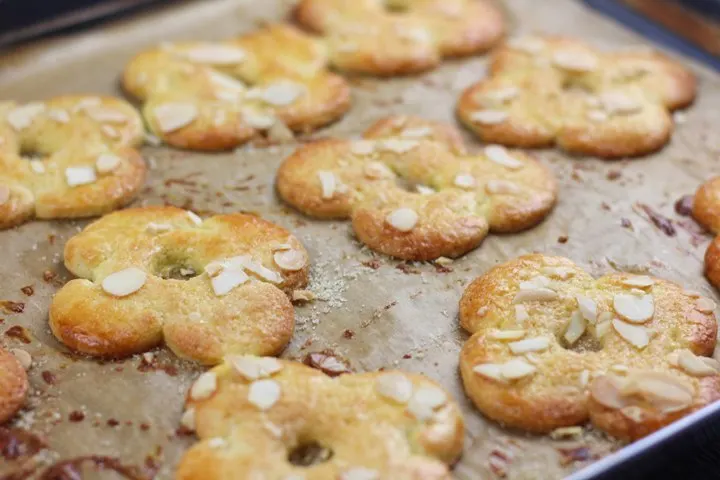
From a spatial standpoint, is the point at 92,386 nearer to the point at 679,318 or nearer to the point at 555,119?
the point at 679,318

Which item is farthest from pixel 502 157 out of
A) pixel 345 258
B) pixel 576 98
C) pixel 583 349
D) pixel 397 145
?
pixel 583 349

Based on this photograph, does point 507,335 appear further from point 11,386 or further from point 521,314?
point 11,386

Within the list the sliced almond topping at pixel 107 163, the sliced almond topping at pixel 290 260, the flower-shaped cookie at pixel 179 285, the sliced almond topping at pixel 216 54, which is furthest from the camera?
the sliced almond topping at pixel 216 54

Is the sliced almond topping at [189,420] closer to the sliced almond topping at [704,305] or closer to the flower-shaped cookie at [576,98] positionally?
the sliced almond topping at [704,305]

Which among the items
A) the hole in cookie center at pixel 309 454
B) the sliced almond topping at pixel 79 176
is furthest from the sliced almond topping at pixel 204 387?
the sliced almond topping at pixel 79 176

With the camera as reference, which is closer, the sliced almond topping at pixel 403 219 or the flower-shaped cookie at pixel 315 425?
the flower-shaped cookie at pixel 315 425

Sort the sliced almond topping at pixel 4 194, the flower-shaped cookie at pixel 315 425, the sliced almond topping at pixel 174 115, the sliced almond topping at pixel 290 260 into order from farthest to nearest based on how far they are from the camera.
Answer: the sliced almond topping at pixel 174 115 → the sliced almond topping at pixel 4 194 → the sliced almond topping at pixel 290 260 → the flower-shaped cookie at pixel 315 425

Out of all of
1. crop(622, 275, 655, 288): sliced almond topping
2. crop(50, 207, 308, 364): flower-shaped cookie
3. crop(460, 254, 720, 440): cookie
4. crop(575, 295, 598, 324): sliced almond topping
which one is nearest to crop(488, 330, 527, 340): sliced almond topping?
crop(460, 254, 720, 440): cookie
